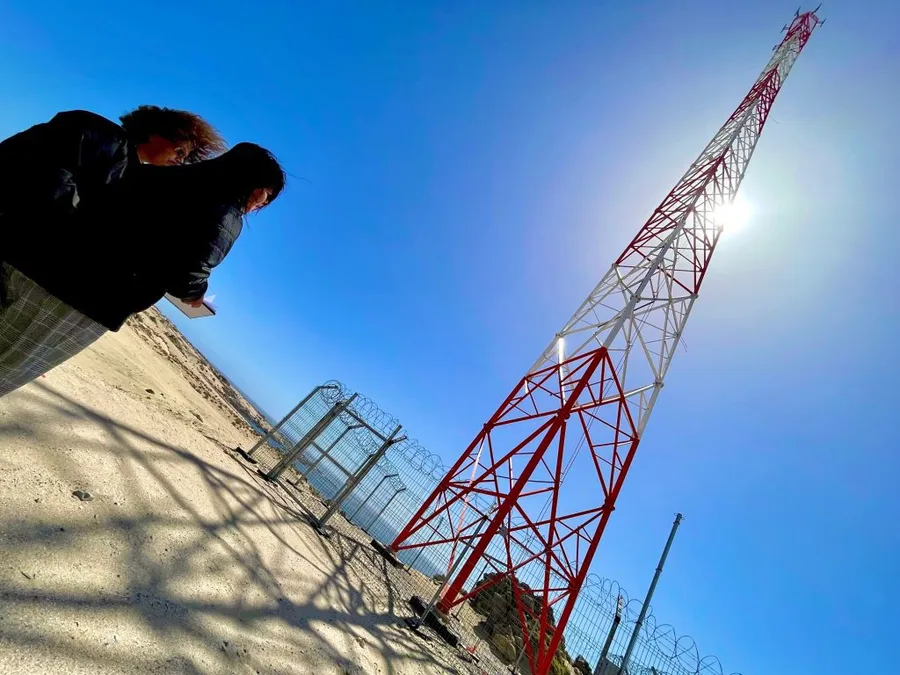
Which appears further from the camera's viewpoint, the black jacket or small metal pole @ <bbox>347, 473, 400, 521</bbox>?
small metal pole @ <bbox>347, 473, 400, 521</bbox>

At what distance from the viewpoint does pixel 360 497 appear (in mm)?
7578

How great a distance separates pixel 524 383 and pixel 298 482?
16.8 feet

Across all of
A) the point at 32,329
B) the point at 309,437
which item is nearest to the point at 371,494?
the point at 309,437

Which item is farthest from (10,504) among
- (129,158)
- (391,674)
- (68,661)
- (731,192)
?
(731,192)

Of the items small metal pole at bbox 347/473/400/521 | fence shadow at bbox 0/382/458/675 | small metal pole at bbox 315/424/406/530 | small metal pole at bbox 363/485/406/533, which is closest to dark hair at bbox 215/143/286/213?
fence shadow at bbox 0/382/458/675

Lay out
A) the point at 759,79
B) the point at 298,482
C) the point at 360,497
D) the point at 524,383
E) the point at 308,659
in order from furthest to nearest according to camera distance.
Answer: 1. the point at 759,79
2. the point at 524,383
3. the point at 298,482
4. the point at 360,497
5. the point at 308,659

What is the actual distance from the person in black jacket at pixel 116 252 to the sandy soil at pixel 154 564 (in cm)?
123

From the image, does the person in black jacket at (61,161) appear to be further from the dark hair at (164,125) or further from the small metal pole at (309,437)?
the small metal pole at (309,437)

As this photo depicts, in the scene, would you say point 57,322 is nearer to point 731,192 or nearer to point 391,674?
point 391,674

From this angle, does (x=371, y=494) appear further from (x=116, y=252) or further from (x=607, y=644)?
(x=116, y=252)

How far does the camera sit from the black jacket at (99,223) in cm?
128

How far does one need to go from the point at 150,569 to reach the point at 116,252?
2.41 m

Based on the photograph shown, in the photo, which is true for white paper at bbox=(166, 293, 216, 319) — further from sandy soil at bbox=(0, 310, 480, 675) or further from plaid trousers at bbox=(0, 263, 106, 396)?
sandy soil at bbox=(0, 310, 480, 675)

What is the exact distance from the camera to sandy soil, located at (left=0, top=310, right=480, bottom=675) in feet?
6.79
